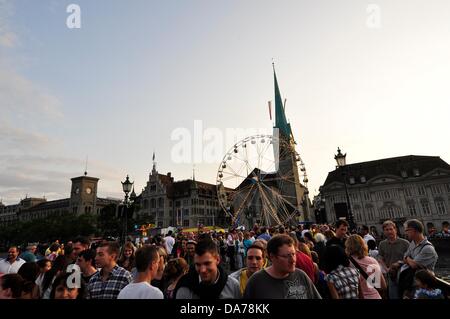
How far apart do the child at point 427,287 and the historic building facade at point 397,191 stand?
2121 inches

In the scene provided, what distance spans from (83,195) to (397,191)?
105280 millimetres

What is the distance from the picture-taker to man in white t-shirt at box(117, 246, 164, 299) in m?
3.05

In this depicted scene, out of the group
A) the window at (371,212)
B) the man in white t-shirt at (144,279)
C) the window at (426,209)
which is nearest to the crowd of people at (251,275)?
the man in white t-shirt at (144,279)

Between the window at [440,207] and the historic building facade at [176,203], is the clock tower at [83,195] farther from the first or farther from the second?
the window at [440,207]

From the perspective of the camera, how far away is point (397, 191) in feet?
202

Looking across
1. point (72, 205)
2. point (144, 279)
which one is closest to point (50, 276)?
point (144, 279)

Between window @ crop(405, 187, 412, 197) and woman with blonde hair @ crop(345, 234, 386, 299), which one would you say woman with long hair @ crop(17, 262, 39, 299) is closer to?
woman with blonde hair @ crop(345, 234, 386, 299)

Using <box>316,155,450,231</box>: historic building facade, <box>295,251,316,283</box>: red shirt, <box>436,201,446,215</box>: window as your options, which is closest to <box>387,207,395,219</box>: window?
<box>316,155,450,231</box>: historic building facade

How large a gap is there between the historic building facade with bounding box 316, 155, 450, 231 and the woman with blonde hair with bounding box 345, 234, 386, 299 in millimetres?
53218

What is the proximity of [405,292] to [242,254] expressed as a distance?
36.8 feet

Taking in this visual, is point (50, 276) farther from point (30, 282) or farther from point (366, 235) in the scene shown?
point (366, 235)
